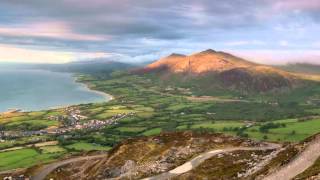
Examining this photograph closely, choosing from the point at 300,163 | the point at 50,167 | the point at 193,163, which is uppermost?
the point at 300,163

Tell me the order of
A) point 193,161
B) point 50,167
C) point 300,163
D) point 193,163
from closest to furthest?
point 300,163 → point 193,163 → point 193,161 → point 50,167

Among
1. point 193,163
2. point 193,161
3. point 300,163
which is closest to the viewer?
point 300,163

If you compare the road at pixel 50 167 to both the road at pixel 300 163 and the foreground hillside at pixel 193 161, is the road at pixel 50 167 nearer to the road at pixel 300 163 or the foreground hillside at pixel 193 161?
the foreground hillside at pixel 193 161

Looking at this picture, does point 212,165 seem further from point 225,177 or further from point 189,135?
point 189,135

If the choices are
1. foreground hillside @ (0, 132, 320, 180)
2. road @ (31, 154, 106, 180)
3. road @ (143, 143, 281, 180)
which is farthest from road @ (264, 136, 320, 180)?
road @ (31, 154, 106, 180)

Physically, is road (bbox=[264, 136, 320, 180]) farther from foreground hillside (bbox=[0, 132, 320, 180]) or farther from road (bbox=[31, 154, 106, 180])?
road (bbox=[31, 154, 106, 180])

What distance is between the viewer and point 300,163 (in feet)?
230

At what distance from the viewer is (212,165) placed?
3688 inches

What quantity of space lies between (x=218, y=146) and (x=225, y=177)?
31.7 meters

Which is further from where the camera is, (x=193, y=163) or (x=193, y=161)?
(x=193, y=161)

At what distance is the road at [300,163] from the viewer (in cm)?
6562

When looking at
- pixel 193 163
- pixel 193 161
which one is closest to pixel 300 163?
pixel 193 163

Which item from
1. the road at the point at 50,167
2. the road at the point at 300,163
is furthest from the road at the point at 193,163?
the road at the point at 50,167

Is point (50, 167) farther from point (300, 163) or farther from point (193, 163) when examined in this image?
point (300, 163)
